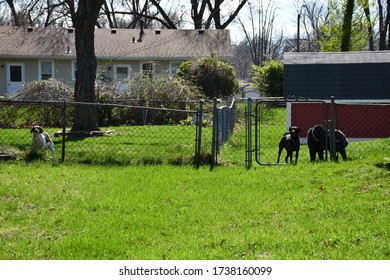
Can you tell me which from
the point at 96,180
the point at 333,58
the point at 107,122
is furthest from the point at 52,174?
the point at 333,58

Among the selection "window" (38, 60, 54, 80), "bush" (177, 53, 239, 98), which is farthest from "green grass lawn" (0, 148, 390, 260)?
"window" (38, 60, 54, 80)

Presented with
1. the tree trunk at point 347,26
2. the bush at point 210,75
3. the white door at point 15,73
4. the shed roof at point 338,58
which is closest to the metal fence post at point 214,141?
Result: the shed roof at point 338,58

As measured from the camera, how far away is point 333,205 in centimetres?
858

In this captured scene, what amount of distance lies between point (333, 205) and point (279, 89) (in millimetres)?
31382

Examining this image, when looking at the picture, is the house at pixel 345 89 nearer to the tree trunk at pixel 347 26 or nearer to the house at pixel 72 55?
the tree trunk at pixel 347 26

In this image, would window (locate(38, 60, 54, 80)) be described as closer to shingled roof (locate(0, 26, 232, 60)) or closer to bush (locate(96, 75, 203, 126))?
shingled roof (locate(0, 26, 232, 60))

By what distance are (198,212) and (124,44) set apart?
33.1 m

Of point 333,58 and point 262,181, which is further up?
point 333,58

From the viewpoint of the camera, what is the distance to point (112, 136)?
19.5 metres

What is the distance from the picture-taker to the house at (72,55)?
38.5 metres

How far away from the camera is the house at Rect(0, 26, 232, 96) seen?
→ 1515 inches

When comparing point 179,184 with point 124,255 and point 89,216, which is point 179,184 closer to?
point 89,216

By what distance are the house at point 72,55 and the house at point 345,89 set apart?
14.6 meters

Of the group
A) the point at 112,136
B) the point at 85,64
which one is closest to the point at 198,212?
the point at 112,136
